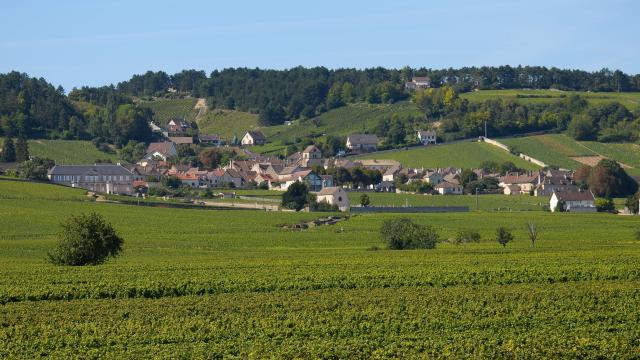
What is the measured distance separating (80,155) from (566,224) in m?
91.9

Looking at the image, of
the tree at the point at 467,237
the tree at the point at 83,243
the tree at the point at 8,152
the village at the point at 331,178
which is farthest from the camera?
the tree at the point at 8,152

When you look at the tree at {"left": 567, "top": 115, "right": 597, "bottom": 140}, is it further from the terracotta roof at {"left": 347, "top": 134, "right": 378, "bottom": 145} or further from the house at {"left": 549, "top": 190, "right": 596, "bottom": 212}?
the house at {"left": 549, "top": 190, "right": 596, "bottom": 212}

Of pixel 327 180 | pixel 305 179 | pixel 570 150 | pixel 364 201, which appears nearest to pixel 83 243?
pixel 364 201

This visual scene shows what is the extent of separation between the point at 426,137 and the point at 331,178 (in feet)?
135

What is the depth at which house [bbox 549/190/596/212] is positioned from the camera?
118375 mm

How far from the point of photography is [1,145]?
16012 cm

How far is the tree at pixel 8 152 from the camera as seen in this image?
488 ft

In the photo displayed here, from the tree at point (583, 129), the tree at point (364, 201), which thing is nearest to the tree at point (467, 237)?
the tree at point (364, 201)

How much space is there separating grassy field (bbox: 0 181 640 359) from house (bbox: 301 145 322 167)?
320 ft

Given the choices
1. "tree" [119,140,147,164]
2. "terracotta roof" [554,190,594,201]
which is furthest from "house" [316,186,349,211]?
"tree" [119,140,147,164]

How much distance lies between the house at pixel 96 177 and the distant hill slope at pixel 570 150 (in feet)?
195

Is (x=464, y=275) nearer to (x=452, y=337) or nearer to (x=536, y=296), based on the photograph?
(x=536, y=296)

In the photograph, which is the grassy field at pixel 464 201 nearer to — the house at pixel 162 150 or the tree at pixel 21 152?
the tree at pixel 21 152

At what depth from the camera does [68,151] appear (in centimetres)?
16838
